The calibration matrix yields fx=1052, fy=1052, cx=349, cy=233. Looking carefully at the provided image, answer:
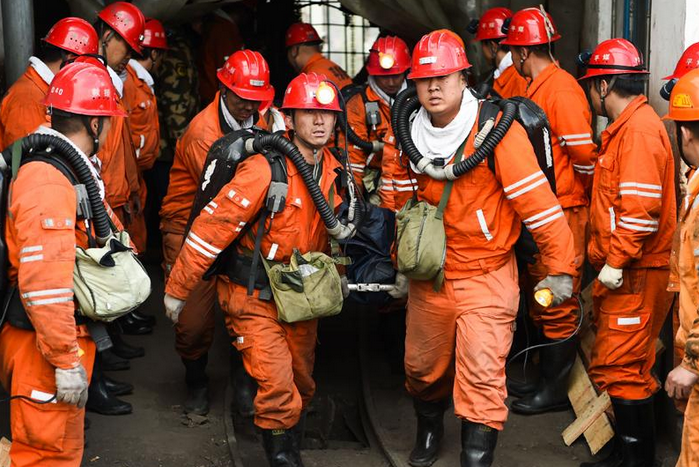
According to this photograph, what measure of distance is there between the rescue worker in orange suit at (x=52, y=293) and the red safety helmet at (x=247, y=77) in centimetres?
164

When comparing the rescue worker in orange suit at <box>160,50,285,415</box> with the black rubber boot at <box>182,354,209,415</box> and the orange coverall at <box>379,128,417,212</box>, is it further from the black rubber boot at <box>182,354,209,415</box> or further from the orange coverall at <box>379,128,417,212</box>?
the orange coverall at <box>379,128,417,212</box>

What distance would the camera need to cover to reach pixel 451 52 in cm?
579

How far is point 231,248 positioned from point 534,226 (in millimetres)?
1739

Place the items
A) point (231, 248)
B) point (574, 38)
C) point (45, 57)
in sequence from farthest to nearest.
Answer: point (574, 38)
point (45, 57)
point (231, 248)

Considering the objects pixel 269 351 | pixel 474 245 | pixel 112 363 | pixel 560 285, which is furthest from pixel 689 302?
pixel 112 363

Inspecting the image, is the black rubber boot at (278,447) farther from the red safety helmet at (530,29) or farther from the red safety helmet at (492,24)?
the red safety helmet at (492,24)

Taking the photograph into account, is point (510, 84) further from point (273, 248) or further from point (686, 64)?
point (273, 248)

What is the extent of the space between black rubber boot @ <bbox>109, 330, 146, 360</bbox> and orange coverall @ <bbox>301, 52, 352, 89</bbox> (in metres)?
2.78

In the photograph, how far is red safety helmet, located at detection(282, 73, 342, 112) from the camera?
19.5 ft

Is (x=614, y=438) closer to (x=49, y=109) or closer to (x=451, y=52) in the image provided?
(x=451, y=52)

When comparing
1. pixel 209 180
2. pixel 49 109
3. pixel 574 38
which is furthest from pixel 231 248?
pixel 574 38

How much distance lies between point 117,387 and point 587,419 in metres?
A: 3.29

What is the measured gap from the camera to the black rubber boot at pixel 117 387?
752 cm

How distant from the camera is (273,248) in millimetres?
5922
